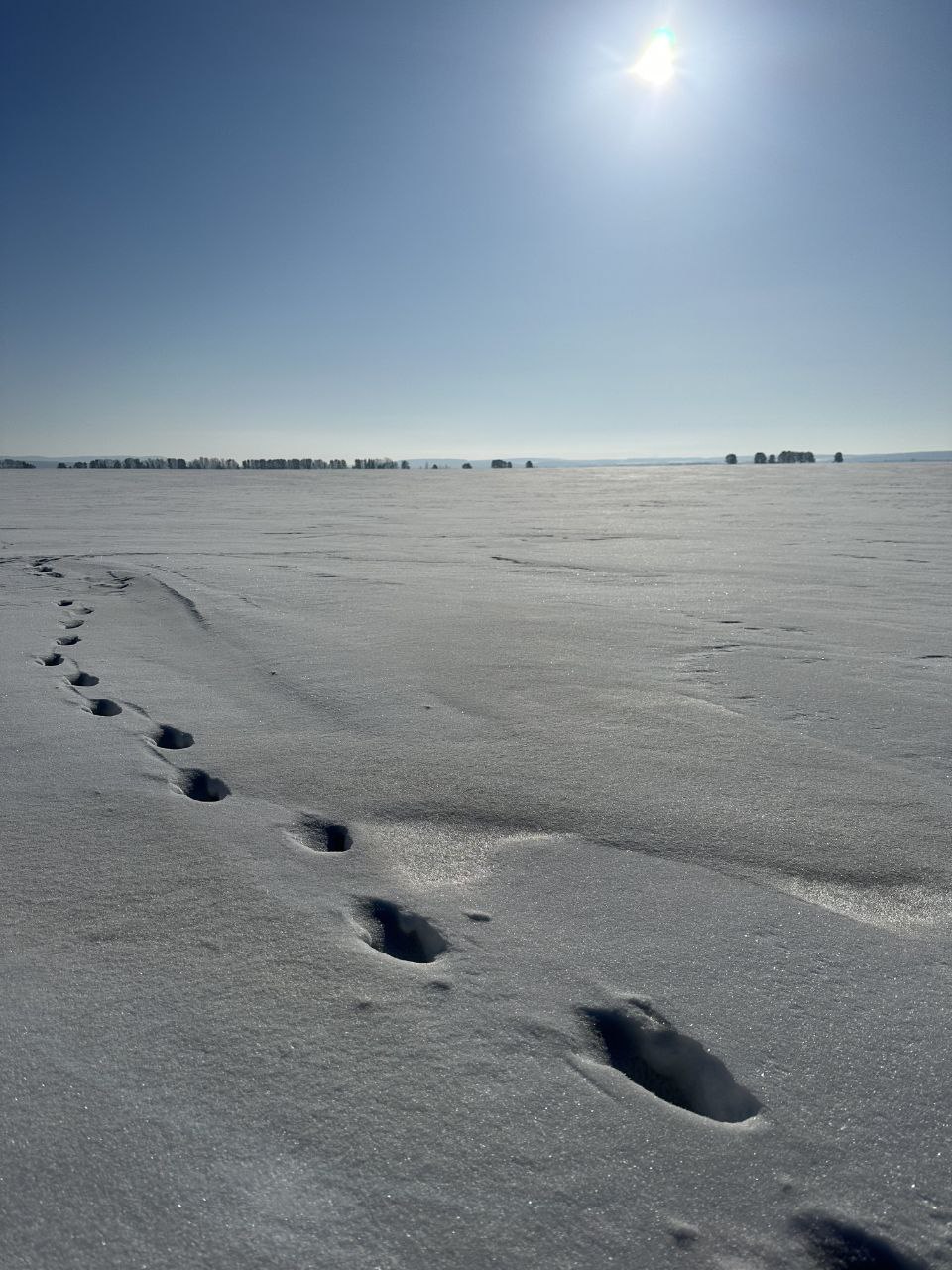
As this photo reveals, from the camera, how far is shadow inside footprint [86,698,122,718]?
7.41 ft

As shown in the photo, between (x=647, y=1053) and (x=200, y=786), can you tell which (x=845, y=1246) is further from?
(x=200, y=786)

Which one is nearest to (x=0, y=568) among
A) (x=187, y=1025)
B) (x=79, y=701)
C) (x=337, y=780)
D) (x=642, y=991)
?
(x=79, y=701)

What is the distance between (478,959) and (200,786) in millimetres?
945

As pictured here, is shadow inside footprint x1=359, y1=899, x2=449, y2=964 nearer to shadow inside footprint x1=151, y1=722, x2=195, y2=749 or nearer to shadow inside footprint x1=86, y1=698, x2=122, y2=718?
shadow inside footprint x1=151, y1=722, x2=195, y2=749

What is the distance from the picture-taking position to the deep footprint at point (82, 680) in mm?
2541

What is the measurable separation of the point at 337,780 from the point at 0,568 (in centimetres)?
477

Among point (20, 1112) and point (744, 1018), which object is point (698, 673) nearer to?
point (744, 1018)

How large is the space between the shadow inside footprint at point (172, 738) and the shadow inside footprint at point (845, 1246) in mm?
1710

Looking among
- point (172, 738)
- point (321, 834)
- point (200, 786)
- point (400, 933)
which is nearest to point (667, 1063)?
point (400, 933)

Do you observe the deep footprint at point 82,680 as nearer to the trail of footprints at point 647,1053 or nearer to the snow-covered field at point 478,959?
the snow-covered field at point 478,959

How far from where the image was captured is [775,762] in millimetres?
1845

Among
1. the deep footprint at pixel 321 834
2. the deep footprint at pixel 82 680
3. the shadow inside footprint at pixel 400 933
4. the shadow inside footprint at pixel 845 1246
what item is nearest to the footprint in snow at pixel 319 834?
the deep footprint at pixel 321 834

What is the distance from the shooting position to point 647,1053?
982 mm

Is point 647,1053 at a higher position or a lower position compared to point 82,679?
lower
